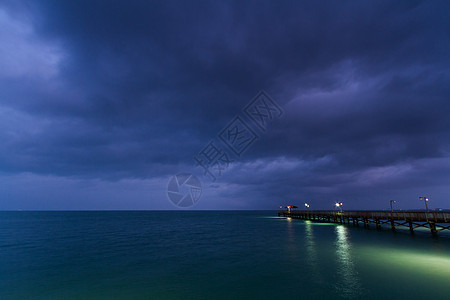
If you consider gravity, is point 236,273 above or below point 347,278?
below

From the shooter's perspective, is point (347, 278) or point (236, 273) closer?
point (347, 278)

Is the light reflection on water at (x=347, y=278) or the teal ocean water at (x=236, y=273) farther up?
the light reflection on water at (x=347, y=278)

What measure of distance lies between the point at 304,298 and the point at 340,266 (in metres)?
8.41

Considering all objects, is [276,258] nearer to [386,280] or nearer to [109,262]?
[386,280]

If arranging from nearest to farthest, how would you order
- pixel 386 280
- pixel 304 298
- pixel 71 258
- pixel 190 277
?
pixel 304 298 < pixel 386 280 < pixel 190 277 < pixel 71 258

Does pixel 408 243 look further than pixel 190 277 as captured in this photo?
Yes

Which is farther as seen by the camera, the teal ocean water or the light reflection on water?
the teal ocean water

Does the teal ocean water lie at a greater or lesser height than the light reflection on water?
lesser

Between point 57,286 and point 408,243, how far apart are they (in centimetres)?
4137

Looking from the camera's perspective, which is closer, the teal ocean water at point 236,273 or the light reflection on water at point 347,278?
the light reflection on water at point 347,278

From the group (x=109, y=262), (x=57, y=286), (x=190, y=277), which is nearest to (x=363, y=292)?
(x=190, y=277)

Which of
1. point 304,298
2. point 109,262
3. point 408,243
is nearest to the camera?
point 304,298

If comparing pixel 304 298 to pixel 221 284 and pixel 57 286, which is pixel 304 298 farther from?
pixel 57 286

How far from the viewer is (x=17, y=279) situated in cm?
1923
